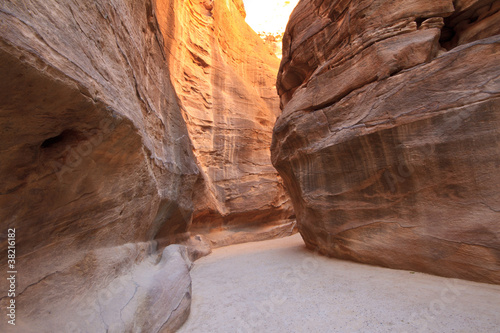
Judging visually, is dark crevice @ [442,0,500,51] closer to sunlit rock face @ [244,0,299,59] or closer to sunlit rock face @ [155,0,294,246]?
sunlit rock face @ [155,0,294,246]

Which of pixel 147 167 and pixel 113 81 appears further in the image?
pixel 147 167

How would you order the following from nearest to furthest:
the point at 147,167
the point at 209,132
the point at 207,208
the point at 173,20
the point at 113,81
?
the point at 113,81
the point at 147,167
the point at 207,208
the point at 173,20
the point at 209,132

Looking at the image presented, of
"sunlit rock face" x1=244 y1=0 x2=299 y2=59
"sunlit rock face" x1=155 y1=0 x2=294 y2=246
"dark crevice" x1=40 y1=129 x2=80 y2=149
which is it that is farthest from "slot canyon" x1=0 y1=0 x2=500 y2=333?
"sunlit rock face" x1=244 y1=0 x2=299 y2=59

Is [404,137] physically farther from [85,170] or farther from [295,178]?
[85,170]

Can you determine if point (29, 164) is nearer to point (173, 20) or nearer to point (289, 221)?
point (173, 20)

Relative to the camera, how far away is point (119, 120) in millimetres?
2729

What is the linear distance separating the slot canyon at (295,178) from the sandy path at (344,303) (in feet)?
0.08

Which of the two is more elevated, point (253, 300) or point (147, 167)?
point (147, 167)

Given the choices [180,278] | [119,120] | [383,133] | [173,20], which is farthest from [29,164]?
[173,20]

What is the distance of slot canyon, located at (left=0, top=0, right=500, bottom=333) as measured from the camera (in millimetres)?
2121

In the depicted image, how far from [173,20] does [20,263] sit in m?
12.4

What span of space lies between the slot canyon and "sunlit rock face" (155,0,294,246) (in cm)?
488

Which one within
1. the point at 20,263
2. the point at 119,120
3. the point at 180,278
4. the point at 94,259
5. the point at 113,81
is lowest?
the point at 180,278

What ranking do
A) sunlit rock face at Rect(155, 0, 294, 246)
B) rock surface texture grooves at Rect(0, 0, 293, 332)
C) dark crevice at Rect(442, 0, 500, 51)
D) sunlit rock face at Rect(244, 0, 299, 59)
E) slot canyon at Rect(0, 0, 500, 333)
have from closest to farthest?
rock surface texture grooves at Rect(0, 0, 293, 332) → slot canyon at Rect(0, 0, 500, 333) → dark crevice at Rect(442, 0, 500, 51) → sunlit rock face at Rect(155, 0, 294, 246) → sunlit rock face at Rect(244, 0, 299, 59)
